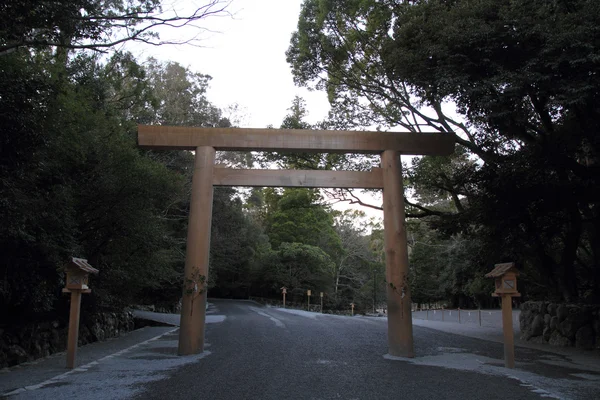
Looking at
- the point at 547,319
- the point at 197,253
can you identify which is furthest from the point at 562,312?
the point at 197,253

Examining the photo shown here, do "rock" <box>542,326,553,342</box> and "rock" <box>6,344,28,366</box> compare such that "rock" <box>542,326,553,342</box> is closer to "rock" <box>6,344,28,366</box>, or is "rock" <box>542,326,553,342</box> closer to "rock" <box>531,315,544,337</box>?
"rock" <box>531,315,544,337</box>

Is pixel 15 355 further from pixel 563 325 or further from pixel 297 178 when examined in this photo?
pixel 563 325

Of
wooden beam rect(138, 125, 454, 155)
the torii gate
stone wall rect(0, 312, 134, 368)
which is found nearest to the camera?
stone wall rect(0, 312, 134, 368)

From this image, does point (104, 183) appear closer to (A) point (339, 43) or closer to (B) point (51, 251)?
(B) point (51, 251)

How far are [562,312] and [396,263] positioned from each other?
19.2 feet

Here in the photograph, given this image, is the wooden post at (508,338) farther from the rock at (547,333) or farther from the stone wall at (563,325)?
the rock at (547,333)

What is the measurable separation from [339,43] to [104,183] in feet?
25.2

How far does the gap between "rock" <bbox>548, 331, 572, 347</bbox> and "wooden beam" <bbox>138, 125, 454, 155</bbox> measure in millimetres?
6550

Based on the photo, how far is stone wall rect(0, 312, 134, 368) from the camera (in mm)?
8047

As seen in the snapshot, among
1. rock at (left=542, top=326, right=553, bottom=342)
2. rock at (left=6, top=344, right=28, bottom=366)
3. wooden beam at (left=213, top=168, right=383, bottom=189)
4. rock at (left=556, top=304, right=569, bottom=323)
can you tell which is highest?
wooden beam at (left=213, top=168, right=383, bottom=189)

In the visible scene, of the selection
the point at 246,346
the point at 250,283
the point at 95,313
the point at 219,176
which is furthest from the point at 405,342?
the point at 250,283

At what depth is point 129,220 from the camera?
9.70 meters

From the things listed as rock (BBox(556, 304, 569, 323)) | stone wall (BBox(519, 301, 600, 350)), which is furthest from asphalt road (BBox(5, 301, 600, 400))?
rock (BBox(556, 304, 569, 323))

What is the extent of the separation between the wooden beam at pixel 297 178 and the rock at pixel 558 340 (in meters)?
6.49
